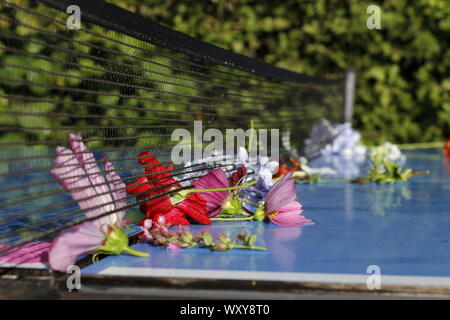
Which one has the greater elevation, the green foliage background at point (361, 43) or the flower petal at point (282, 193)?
the green foliage background at point (361, 43)

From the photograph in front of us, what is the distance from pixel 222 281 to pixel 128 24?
977mm

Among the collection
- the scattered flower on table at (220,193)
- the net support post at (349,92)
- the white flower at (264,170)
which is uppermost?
the net support post at (349,92)

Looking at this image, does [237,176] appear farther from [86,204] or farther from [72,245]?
[72,245]

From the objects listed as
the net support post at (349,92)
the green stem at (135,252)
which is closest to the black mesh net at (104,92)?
the green stem at (135,252)

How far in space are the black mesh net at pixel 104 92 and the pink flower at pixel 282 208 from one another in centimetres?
38

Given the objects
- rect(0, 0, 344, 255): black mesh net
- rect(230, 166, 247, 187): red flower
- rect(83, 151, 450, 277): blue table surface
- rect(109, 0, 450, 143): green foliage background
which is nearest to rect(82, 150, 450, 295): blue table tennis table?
rect(83, 151, 450, 277): blue table surface

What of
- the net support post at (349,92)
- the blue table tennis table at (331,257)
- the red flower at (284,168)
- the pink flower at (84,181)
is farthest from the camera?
the net support post at (349,92)

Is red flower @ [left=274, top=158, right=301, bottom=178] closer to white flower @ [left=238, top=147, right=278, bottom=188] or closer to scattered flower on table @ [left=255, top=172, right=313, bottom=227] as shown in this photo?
white flower @ [left=238, top=147, right=278, bottom=188]

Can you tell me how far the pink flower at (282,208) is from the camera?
6.97 ft

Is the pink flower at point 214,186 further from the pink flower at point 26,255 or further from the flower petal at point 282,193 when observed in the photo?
the pink flower at point 26,255

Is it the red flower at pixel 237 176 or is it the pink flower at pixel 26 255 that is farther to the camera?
the red flower at pixel 237 176

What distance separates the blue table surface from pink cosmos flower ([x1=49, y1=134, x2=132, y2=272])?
0.22ft

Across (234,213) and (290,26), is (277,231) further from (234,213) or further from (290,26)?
(290,26)

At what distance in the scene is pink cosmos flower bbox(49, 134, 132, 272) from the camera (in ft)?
5.04
